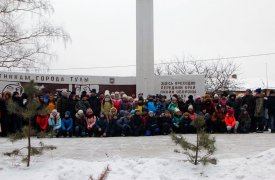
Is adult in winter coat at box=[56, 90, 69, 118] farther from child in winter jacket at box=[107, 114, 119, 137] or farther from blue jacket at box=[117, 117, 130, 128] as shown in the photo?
blue jacket at box=[117, 117, 130, 128]

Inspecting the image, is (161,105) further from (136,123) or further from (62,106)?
(62,106)

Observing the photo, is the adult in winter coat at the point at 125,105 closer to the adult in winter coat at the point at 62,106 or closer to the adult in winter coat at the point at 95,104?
the adult in winter coat at the point at 95,104

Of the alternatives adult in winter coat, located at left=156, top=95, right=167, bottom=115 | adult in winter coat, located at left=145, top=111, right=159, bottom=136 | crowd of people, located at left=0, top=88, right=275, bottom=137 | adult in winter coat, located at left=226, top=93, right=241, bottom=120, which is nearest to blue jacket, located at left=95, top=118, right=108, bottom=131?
crowd of people, located at left=0, top=88, right=275, bottom=137

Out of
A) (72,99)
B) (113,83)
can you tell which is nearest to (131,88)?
(113,83)

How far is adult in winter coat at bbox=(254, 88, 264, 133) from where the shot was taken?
14828 millimetres

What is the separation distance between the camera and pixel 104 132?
559 inches

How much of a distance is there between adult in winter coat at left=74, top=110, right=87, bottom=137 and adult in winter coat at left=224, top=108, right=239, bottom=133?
513 cm

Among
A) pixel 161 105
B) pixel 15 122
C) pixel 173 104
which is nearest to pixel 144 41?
pixel 161 105

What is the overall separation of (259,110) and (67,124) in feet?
22.9

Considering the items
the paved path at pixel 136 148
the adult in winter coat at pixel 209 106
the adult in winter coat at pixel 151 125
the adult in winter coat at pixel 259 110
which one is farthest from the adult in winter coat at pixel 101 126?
the adult in winter coat at pixel 259 110

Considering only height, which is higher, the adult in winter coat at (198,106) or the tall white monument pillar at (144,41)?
the tall white monument pillar at (144,41)

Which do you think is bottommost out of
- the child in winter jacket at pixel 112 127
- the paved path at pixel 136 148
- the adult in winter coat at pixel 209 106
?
the paved path at pixel 136 148

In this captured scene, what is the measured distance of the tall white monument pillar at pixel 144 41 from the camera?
20500mm

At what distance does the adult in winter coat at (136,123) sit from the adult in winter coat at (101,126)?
3.14 ft
